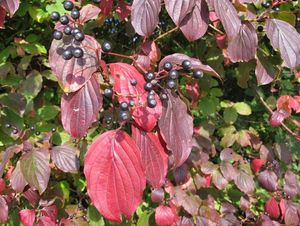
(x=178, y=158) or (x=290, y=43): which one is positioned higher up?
(x=290, y=43)

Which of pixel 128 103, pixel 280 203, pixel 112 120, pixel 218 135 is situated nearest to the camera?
pixel 128 103

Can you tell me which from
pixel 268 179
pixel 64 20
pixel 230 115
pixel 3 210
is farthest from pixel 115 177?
pixel 230 115

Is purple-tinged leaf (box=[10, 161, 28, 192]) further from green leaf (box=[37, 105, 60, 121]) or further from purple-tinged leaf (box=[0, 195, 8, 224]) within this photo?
green leaf (box=[37, 105, 60, 121])

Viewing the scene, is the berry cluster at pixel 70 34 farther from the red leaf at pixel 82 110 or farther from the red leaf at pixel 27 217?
the red leaf at pixel 27 217

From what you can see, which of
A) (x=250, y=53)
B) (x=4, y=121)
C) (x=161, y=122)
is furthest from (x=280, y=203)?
(x=4, y=121)

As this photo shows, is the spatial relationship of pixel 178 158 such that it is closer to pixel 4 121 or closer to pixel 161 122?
pixel 161 122

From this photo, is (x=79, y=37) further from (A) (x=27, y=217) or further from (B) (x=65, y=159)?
(A) (x=27, y=217)

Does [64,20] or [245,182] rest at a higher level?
[64,20]
